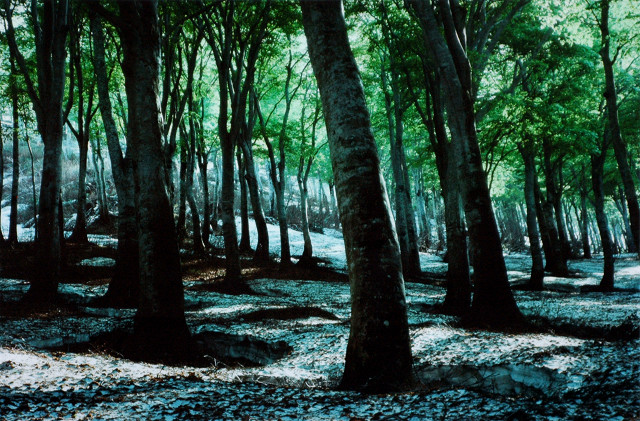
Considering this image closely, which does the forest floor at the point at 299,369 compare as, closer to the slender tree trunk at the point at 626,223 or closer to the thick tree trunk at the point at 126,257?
the thick tree trunk at the point at 126,257

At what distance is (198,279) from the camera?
13.5 metres

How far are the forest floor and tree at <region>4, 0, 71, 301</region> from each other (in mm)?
685

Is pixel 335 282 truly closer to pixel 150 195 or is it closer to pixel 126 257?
pixel 126 257

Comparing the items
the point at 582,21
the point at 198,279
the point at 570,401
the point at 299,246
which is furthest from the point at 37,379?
the point at 299,246

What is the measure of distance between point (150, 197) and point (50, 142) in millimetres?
4861

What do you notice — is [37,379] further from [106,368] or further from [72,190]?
[72,190]

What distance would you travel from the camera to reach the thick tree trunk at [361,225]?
3523 millimetres

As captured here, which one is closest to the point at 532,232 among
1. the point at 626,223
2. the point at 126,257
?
the point at 126,257

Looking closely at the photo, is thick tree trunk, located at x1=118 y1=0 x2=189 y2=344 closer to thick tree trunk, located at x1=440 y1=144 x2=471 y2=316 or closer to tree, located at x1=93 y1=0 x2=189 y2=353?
tree, located at x1=93 y1=0 x2=189 y2=353

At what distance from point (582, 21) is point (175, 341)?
13.2 m

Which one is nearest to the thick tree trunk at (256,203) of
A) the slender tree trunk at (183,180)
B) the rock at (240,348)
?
the slender tree trunk at (183,180)

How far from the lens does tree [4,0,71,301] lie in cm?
813

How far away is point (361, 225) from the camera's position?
3.66 m

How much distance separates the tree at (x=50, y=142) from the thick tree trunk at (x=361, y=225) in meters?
7.05
